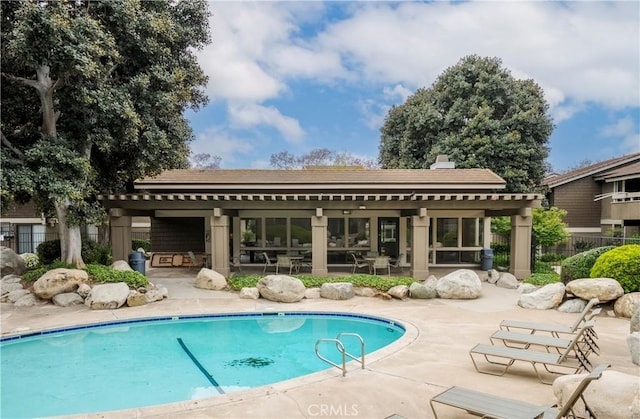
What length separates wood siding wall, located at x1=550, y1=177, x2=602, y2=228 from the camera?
24.4 meters

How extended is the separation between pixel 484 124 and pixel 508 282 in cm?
1390

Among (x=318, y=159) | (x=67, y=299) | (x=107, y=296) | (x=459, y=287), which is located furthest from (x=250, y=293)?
(x=318, y=159)

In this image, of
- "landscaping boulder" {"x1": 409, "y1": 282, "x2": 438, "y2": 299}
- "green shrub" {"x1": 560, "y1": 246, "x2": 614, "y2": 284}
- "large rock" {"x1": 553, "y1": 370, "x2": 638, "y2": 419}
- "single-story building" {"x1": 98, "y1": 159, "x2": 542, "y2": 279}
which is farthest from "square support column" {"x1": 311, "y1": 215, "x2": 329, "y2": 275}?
"large rock" {"x1": 553, "y1": 370, "x2": 638, "y2": 419}

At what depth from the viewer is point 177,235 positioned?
18859 millimetres

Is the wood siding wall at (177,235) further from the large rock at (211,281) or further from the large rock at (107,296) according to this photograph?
the large rock at (107,296)

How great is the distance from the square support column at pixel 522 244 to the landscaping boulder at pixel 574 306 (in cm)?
421

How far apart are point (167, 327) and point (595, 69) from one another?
19461 mm

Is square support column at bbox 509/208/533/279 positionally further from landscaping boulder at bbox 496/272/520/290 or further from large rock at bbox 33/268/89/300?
large rock at bbox 33/268/89/300

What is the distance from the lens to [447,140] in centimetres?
2477

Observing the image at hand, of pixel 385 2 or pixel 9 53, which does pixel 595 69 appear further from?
pixel 9 53

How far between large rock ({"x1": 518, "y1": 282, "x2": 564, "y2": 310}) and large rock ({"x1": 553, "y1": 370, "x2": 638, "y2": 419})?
641cm

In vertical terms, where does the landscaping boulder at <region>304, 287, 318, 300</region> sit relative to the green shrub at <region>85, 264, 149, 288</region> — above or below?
below

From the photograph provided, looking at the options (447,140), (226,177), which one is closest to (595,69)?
(447,140)

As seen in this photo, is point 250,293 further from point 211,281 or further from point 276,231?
point 276,231
